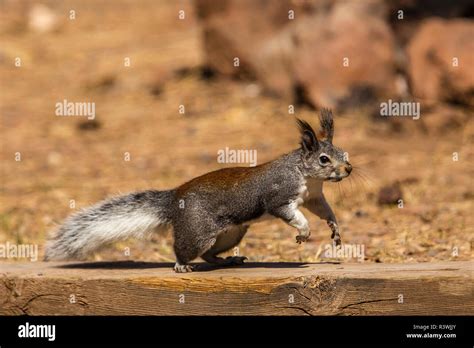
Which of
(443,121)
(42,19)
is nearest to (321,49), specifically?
(443,121)

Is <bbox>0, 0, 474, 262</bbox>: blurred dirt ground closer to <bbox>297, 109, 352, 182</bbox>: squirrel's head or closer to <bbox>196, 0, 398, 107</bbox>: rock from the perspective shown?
<bbox>196, 0, 398, 107</bbox>: rock

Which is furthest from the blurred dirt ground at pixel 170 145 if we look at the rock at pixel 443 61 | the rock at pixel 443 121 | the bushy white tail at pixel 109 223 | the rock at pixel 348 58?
the bushy white tail at pixel 109 223

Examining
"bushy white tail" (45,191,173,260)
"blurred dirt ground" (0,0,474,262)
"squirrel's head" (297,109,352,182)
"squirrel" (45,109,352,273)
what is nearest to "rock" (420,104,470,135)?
"blurred dirt ground" (0,0,474,262)

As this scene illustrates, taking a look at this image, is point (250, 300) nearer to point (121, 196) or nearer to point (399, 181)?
point (121, 196)

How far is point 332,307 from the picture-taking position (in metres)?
5.18

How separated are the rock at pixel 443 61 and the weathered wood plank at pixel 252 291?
5874mm

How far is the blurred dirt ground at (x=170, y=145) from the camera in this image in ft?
25.6

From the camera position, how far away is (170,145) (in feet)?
37.6

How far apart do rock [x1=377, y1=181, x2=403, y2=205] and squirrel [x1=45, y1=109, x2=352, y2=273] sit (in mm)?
3016

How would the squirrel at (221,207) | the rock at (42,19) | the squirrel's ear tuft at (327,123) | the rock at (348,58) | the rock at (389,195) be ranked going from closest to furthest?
the squirrel at (221,207) < the squirrel's ear tuft at (327,123) < the rock at (389,195) < the rock at (348,58) < the rock at (42,19)

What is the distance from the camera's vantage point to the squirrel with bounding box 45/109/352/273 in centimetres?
555

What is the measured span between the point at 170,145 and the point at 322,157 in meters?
6.03

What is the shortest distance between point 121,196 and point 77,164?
517 centimetres

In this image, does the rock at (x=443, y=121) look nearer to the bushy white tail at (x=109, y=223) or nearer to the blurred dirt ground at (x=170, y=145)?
the blurred dirt ground at (x=170, y=145)
